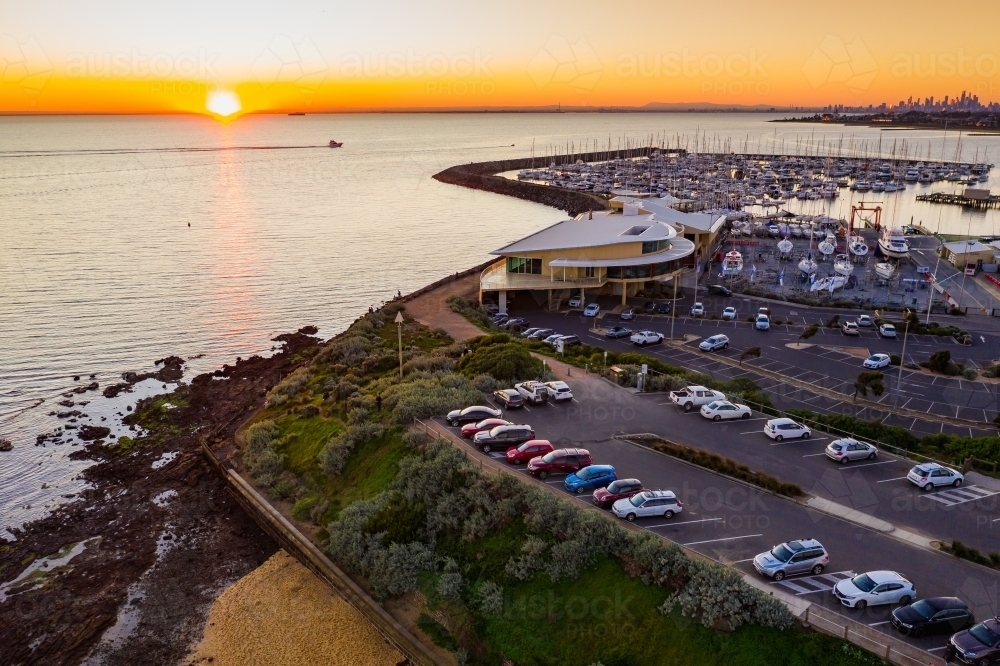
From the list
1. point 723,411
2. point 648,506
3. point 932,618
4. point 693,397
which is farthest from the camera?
point 693,397

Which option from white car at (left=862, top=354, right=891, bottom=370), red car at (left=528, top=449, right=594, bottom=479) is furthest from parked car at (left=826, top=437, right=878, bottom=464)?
white car at (left=862, top=354, right=891, bottom=370)

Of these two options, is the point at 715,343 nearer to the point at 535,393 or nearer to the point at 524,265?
the point at 535,393

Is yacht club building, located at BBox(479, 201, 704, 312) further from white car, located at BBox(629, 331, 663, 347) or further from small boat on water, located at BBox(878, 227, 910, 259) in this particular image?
small boat on water, located at BBox(878, 227, 910, 259)

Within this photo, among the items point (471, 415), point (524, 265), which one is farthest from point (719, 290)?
point (471, 415)

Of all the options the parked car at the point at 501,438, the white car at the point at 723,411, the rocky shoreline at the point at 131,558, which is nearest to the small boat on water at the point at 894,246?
the white car at the point at 723,411

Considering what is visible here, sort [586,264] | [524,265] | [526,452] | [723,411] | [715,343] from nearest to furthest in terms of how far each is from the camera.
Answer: [526,452]
[723,411]
[715,343]
[586,264]
[524,265]

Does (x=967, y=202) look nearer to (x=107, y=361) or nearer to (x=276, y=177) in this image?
(x=107, y=361)
